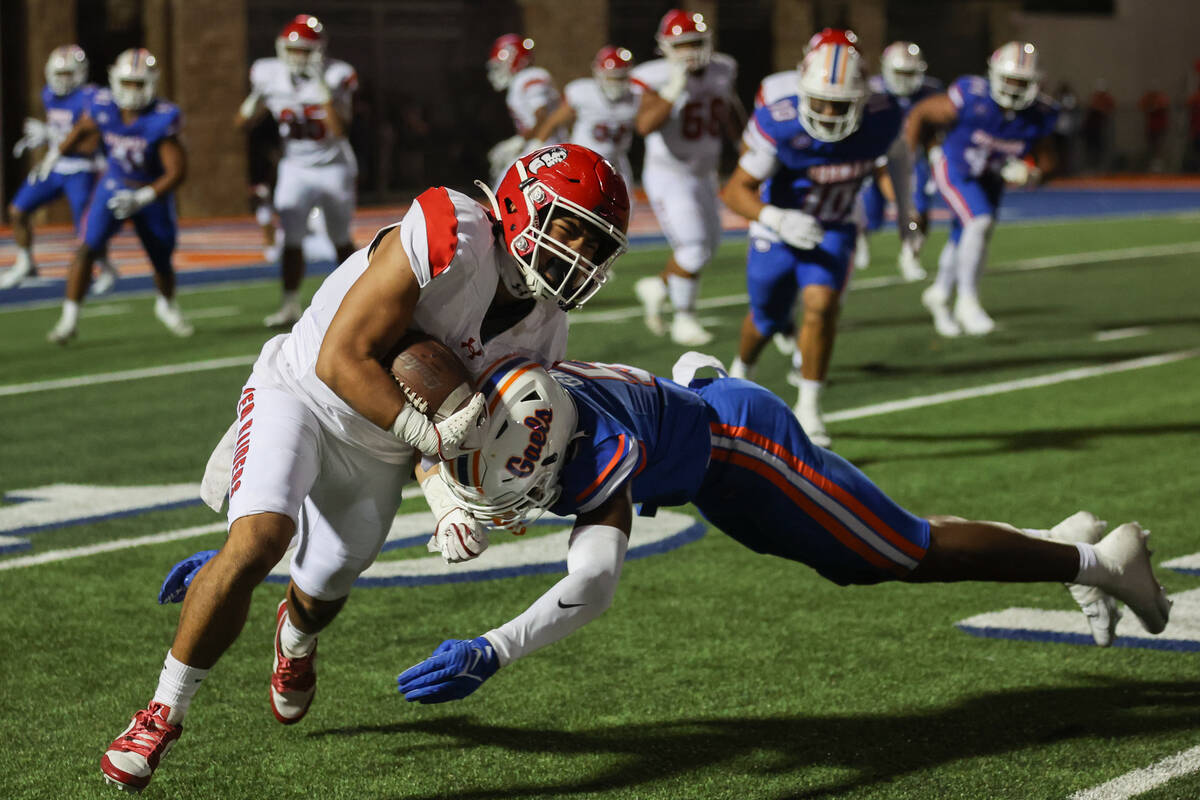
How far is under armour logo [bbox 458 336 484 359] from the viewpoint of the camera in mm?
3729

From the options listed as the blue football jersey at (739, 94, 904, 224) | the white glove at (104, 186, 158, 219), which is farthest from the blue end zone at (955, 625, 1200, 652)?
the white glove at (104, 186, 158, 219)

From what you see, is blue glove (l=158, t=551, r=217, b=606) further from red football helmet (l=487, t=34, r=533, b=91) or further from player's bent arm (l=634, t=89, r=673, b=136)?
red football helmet (l=487, t=34, r=533, b=91)

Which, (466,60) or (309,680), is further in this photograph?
(466,60)

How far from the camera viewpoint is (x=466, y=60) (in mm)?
28203

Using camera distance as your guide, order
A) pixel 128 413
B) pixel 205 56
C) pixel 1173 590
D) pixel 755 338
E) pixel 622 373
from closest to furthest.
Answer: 1. pixel 622 373
2. pixel 1173 590
3. pixel 755 338
4. pixel 128 413
5. pixel 205 56

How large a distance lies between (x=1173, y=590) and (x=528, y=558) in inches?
81.7

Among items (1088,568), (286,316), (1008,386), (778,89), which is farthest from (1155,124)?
(1088,568)

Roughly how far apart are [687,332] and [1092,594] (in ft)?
22.7

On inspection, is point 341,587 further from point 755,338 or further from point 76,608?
point 755,338

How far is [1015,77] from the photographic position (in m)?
11.1

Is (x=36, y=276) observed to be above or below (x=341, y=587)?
below

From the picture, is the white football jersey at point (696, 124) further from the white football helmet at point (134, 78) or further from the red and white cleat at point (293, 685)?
the red and white cleat at point (293, 685)

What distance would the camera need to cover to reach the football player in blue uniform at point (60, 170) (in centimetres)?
1454

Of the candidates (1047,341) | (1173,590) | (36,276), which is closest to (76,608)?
(1173,590)
